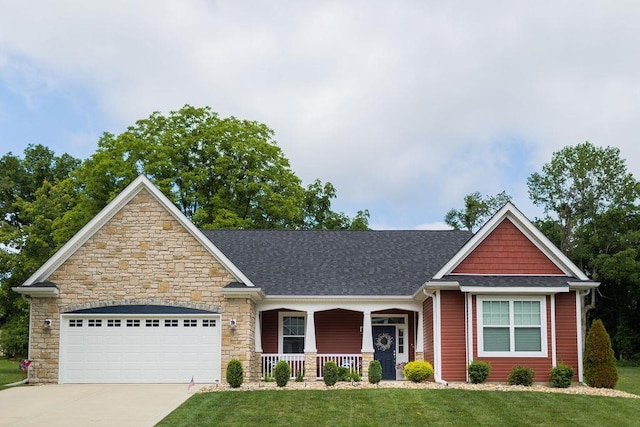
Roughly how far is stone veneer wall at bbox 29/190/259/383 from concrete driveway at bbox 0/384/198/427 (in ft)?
7.43

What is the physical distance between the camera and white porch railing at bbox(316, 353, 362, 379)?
88.0 ft

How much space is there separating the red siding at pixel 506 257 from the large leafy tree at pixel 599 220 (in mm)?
26836

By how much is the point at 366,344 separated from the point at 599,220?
3100 centimetres

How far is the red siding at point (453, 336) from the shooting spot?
2420 centimetres

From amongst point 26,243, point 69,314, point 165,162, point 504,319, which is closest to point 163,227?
point 69,314

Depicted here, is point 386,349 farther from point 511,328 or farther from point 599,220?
point 599,220

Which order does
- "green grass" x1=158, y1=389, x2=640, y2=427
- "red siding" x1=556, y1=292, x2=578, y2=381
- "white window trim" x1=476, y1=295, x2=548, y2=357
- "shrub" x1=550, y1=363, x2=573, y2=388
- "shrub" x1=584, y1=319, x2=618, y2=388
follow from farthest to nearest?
1. "red siding" x1=556, y1=292, x2=578, y2=381
2. "white window trim" x1=476, y1=295, x2=548, y2=357
3. "shrub" x1=584, y1=319, x2=618, y2=388
4. "shrub" x1=550, y1=363, x2=573, y2=388
5. "green grass" x1=158, y1=389, x2=640, y2=427

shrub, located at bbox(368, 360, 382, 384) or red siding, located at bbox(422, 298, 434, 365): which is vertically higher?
red siding, located at bbox(422, 298, 434, 365)

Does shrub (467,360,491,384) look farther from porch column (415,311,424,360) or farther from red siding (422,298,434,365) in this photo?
porch column (415,311,424,360)

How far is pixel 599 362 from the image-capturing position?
23.4 m

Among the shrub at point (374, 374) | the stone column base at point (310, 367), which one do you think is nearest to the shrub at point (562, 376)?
the shrub at point (374, 374)

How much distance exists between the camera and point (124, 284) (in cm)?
2541

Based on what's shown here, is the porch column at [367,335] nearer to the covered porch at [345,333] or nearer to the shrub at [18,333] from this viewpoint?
the covered porch at [345,333]

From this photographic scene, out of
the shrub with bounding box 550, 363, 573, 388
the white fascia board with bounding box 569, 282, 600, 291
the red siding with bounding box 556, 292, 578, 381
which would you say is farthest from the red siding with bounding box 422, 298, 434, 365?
the white fascia board with bounding box 569, 282, 600, 291
